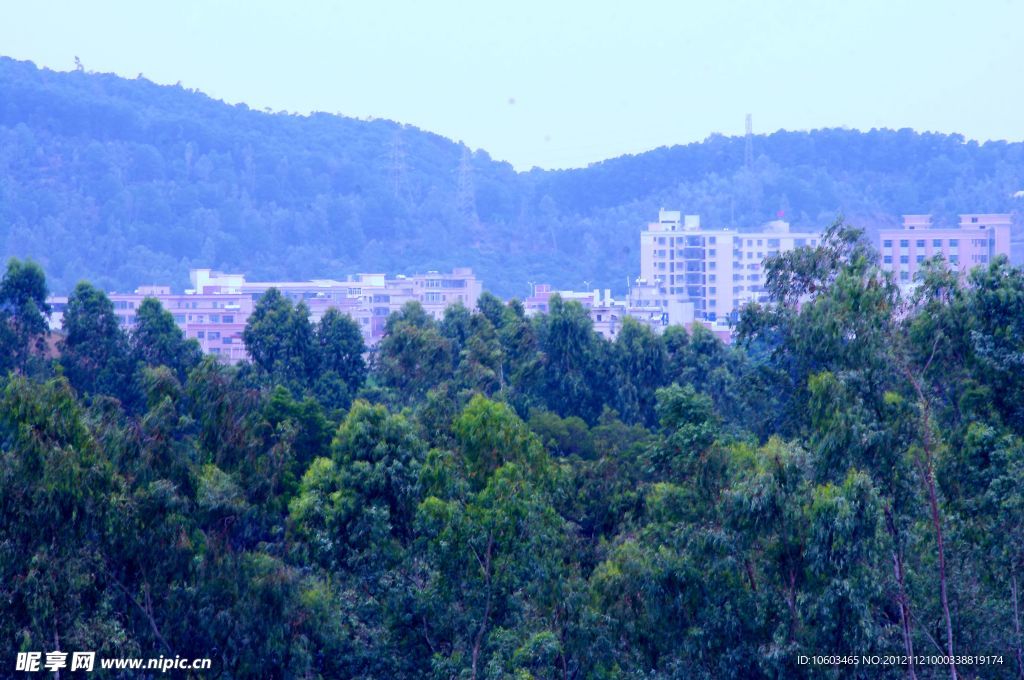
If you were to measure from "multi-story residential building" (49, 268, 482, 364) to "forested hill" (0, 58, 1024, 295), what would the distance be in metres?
21.6

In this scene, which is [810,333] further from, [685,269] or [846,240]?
[685,269]

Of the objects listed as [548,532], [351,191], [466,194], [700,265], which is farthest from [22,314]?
[466,194]

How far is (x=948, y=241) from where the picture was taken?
66.8 m

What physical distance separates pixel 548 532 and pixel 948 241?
58.6 m

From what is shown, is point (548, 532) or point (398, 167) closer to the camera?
point (548, 532)

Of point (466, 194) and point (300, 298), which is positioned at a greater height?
point (466, 194)

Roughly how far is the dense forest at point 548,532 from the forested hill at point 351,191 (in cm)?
7616

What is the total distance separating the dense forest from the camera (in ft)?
34.2

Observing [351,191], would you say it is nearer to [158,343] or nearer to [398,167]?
[398,167]

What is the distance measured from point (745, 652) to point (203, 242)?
87.7 meters

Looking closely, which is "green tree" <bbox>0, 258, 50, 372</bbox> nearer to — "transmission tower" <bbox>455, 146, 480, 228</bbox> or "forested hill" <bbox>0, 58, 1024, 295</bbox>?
"forested hill" <bbox>0, 58, 1024, 295</bbox>

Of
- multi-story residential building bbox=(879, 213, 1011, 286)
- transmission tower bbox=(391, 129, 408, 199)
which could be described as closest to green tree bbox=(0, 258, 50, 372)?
multi-story residential building bbox=(879, 213, 1011, 286)

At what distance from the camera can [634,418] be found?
26000mm

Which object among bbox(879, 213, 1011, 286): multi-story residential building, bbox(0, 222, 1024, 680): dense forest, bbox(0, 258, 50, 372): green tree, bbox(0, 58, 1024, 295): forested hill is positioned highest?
bbox(0, 58, 1024, 295): forested hill
